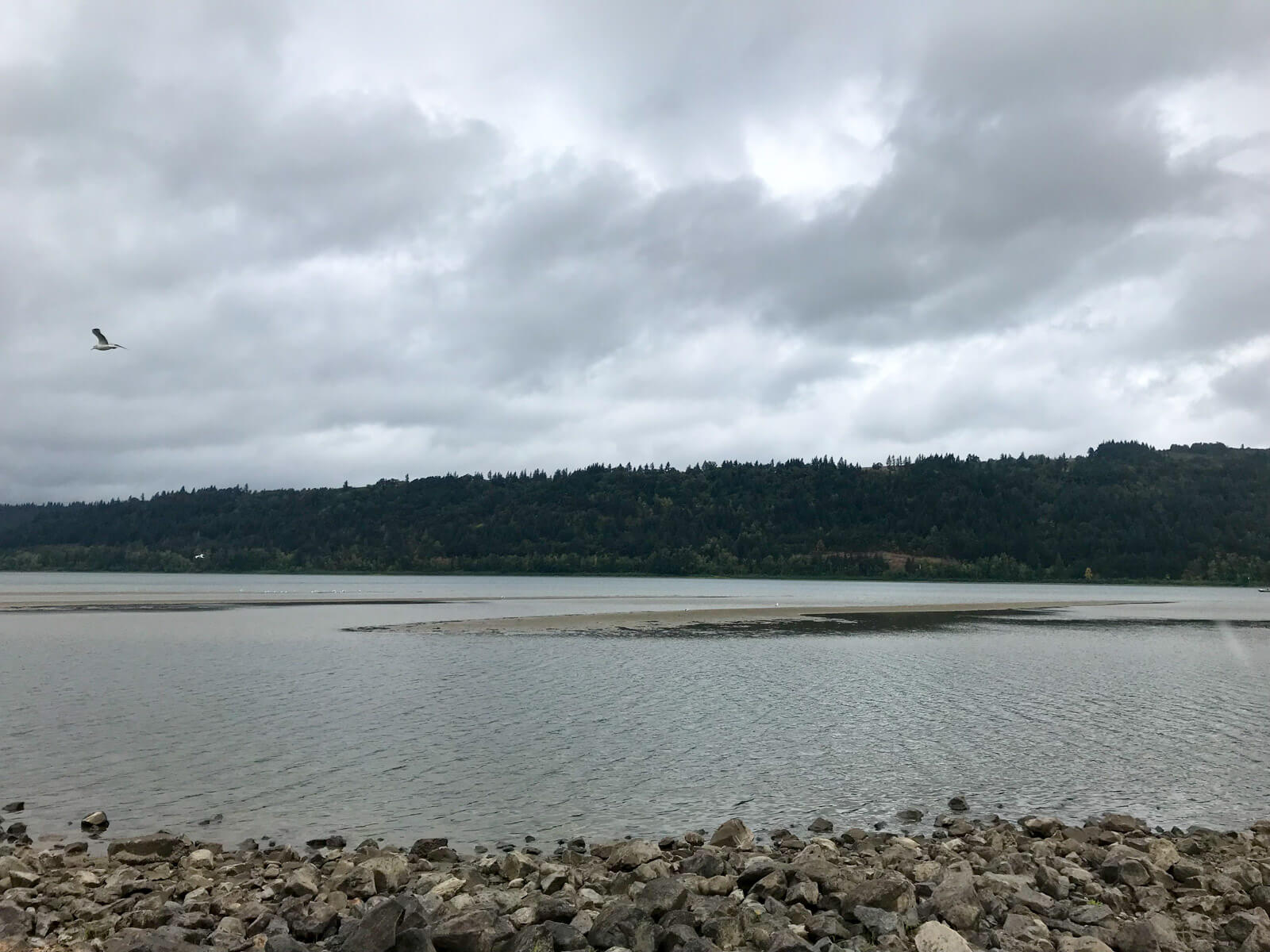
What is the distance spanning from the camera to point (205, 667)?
44906 millimetres

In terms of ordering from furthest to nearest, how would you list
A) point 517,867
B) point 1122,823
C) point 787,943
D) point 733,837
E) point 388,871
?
1. point 1122,823
2. point 733,837
3. point 517,867
4. point 388,871
5. point 787,943

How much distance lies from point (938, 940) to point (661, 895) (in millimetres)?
3571

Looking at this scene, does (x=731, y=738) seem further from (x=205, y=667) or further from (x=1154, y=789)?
(x=205, y=667)

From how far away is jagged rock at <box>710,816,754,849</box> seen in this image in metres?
17.0

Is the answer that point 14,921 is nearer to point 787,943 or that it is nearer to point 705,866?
point 705,866

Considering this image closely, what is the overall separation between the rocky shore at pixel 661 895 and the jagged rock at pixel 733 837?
0.04m

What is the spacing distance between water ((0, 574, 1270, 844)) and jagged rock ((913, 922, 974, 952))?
8.10 m

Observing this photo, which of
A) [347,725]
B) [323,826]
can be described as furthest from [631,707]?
[323,826]

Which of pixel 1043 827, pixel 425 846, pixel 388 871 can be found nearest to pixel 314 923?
pixel 388 871

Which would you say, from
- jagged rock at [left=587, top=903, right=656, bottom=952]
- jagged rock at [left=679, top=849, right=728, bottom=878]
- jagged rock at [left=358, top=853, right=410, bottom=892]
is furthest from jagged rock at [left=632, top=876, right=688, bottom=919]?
jagged rock at [left=358, top=853, right=410, bottom=892]

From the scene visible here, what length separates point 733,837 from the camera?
17078 mm

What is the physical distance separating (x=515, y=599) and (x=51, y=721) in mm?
92830

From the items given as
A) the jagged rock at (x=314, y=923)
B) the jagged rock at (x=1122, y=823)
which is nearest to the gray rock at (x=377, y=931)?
the jagged rock at (x=314, y=923)

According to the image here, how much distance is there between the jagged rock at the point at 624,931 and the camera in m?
11.5
